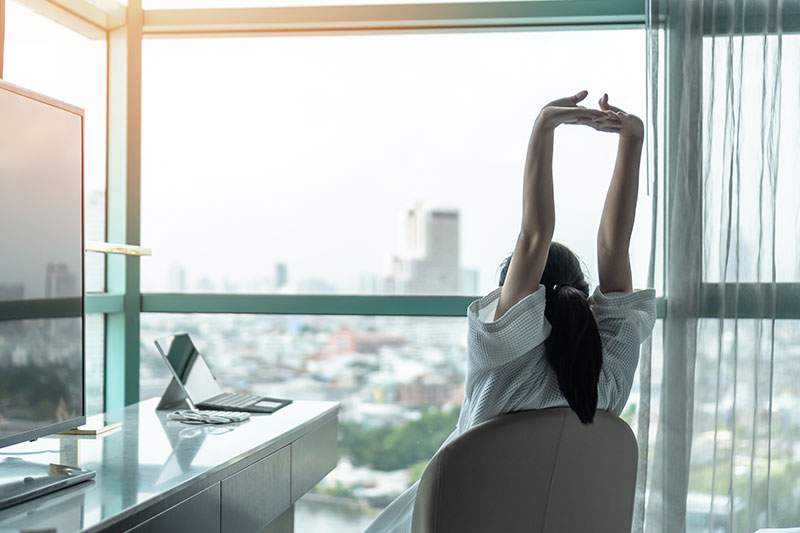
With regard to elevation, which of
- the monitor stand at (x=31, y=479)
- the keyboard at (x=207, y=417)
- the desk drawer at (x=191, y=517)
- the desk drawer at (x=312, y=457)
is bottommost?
the desk drawer at (x=312, y=457)

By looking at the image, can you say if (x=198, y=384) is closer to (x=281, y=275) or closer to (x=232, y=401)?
(x=232, y=401)

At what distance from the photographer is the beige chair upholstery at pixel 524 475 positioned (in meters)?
1.61

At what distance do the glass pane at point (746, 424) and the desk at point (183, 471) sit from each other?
1135mm

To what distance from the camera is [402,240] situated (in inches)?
131

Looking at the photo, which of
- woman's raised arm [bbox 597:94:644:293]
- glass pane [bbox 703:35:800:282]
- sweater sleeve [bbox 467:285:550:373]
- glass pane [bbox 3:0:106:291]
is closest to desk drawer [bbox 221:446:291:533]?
sweater sleeve [bbox 467:285:550:373]

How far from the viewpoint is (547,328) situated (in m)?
1.77

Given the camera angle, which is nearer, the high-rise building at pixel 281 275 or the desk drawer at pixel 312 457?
the desk drawer at pixel 312 457

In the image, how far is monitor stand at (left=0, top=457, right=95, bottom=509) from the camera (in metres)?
1.58

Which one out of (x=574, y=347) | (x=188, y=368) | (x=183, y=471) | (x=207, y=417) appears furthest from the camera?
(x=188, y=368)

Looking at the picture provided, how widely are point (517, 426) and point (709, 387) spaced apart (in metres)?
1.52

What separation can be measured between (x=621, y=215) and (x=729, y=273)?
1068mm

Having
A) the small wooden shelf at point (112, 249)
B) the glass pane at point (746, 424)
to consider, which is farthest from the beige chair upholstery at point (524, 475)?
the glass pane at point (746, 424)

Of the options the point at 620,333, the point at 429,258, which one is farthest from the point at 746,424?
the point at 620,333

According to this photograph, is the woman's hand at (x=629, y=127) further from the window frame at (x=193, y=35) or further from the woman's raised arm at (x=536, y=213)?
the window frame at (x=193, y=35)
